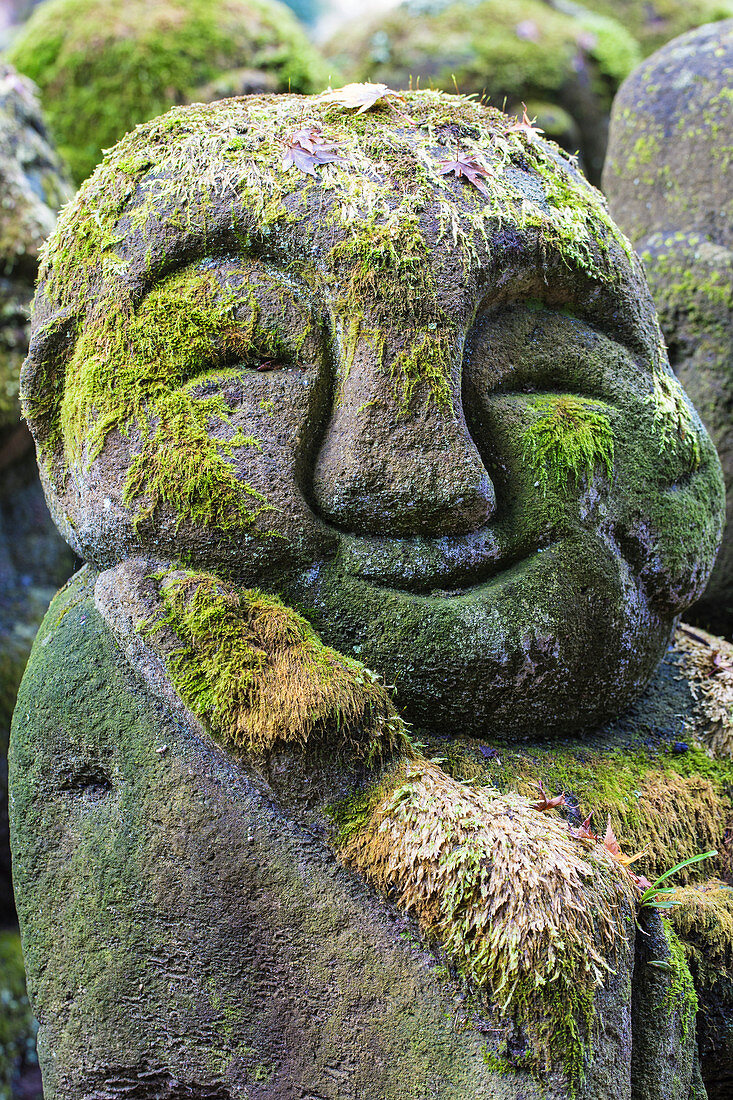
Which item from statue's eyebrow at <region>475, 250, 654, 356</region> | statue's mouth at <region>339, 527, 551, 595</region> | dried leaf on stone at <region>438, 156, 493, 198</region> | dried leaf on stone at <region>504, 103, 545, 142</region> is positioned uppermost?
dried leaf on stone at <region>504, 103, 545, 142</region>

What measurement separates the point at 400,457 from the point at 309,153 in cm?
82

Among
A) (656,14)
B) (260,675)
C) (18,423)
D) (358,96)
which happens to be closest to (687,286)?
(358,96)

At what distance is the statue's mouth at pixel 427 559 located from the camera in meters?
2.26

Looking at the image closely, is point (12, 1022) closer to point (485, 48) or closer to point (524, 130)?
point (524, 130)

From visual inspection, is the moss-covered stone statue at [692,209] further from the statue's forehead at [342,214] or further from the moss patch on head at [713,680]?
the statue's forehead at [342,214]

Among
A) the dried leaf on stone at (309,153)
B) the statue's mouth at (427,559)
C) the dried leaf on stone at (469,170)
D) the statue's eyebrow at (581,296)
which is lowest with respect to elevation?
the statue's mouth at (427,559)

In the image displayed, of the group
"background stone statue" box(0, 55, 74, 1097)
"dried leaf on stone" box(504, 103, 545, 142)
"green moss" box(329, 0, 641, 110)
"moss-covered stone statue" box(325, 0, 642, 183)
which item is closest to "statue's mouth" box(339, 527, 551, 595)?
"dried leaf on stone" box(504, 103, 545, 142)

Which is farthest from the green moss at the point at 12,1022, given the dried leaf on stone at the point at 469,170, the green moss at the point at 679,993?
the dried leaf on stone at the point at 469,170

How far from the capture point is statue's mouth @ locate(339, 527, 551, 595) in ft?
7.42

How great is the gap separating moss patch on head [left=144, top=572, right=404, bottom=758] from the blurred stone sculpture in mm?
2510

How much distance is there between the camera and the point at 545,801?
220 centimetres

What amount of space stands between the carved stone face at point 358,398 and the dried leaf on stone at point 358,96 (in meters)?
Answer: 0.04

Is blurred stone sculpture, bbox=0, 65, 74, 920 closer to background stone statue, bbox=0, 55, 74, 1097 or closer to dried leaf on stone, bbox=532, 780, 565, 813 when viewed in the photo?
background stone statue, bbox=0, 55, 74, 1097

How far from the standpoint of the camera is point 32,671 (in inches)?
94.8
